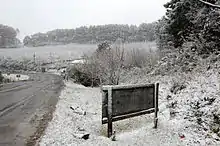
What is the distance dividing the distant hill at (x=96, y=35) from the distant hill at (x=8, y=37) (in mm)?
9013

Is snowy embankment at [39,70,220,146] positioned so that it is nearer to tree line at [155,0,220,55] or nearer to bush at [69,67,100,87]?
tree line at [155,0,220,55]

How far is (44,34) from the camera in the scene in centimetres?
14262

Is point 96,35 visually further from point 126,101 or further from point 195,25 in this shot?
point 126,101

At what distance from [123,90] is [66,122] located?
3.88 metres

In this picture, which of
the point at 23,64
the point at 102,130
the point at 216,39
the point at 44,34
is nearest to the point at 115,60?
the point at 216,39

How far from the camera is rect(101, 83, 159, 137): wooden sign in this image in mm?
8633

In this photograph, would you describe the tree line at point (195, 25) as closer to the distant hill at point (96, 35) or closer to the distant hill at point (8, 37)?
the distant hill at point (96, 35)

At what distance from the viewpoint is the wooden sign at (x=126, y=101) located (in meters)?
8.63

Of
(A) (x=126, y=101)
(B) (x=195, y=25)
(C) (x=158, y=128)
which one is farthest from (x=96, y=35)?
(A) (x=126, y=101)

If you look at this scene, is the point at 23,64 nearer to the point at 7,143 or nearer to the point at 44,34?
the point at 44,34

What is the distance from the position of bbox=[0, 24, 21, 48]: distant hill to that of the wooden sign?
12188 centimetres

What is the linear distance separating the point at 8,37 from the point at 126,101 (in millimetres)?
136363

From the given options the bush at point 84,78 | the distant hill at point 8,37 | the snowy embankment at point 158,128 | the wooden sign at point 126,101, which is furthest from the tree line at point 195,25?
the distant hill at point 8,37

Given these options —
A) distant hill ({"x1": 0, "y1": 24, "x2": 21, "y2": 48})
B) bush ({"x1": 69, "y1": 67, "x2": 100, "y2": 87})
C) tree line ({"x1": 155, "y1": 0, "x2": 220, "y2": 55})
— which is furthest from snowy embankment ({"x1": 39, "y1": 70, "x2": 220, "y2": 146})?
distant hill ({"x1": 0, "y1": 24, "x2": 21, "y2": 48})
